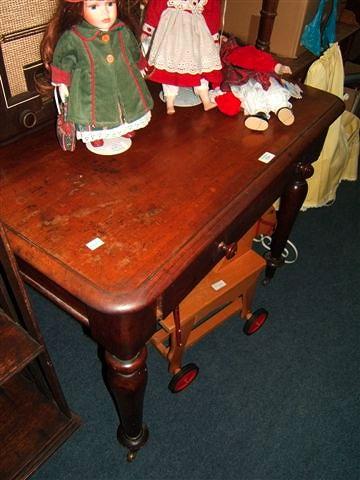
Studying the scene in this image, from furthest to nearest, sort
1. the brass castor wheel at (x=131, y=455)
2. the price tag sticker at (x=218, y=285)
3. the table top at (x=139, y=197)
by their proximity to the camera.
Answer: the price tag sticker at (x=218, y=285) → the brass castor wheel at (x=131, y=455) → the table top at (x=139, y=197)

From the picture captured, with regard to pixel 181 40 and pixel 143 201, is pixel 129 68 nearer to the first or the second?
pixel 181 40

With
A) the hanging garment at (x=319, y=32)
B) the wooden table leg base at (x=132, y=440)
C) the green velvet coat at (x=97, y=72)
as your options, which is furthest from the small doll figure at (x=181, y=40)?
the wooden table leg base at (x=132, y=440)

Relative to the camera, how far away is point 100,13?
850 millimetres

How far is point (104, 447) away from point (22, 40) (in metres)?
1.15

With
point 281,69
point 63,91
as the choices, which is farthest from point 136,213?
point 281,69

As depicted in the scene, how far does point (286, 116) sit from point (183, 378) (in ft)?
2.88

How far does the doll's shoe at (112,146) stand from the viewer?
98cm

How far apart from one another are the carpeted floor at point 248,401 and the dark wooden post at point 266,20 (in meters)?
0.94

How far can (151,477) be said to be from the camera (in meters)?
1.21

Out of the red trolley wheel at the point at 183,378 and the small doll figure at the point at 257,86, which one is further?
the red trolley wheel at the point at 183,378

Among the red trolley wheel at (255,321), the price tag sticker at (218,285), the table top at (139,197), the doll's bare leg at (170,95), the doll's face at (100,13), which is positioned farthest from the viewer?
the red trolley wheel at (255,321)

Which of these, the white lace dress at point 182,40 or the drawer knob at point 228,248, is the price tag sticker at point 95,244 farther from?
the white lace dress at point 182,40

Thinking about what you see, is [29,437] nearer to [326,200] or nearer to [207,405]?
[207,405]

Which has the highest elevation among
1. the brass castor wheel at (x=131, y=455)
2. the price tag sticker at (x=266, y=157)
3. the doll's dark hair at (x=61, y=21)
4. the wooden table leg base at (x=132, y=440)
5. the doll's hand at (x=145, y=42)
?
the doll's dark hair at (x=61, y=21)
